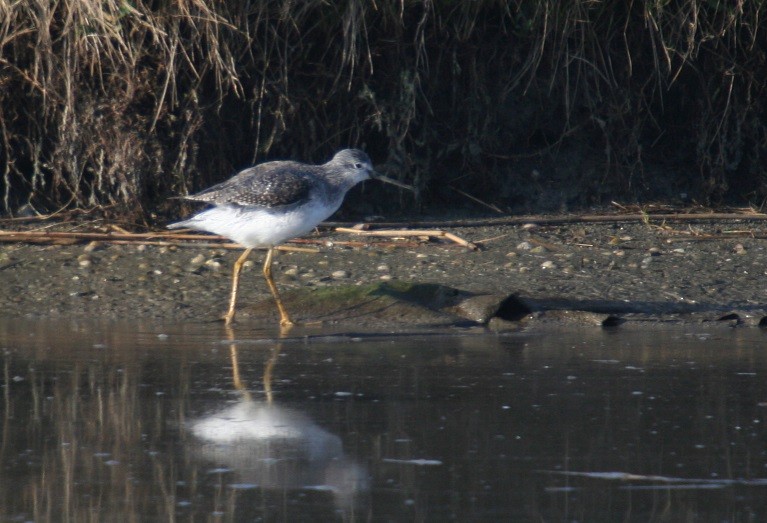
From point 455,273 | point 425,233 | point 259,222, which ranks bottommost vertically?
point 455,273

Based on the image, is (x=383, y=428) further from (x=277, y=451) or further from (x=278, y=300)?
(x=278, y=300)

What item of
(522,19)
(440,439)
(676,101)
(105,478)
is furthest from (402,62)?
(105,478)

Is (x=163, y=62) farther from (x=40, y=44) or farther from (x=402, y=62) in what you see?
(x=402, y=62)

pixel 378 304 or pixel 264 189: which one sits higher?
pixel 264 189

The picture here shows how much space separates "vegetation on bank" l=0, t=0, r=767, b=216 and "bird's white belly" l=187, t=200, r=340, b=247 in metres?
1.53

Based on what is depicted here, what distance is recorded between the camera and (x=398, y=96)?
8727mm

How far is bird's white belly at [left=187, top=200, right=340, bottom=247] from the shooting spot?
677 centimetres

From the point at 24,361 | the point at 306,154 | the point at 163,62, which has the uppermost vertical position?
the point at 163,62

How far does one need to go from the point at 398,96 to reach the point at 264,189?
223 centimetres

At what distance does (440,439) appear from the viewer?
385 centimetres

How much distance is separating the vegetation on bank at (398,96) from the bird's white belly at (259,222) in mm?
1535

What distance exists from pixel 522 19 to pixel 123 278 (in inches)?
141

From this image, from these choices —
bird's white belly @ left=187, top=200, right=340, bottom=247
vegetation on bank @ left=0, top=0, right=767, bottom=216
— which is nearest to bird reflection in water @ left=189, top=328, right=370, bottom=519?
bird's white belly @ left=187, top=200, right=340, bottom=247

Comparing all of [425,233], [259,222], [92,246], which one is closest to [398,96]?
[425,233]
